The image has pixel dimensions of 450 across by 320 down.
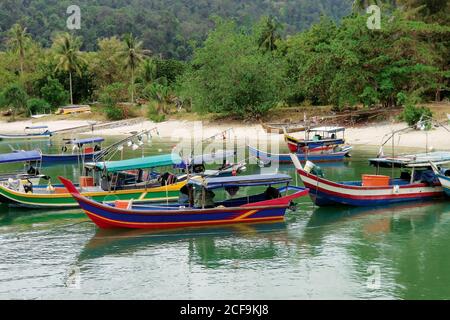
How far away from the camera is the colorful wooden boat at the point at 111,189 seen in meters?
23.8

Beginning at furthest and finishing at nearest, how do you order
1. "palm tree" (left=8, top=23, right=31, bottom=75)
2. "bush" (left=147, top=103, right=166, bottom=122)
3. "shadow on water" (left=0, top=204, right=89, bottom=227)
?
"palm tree" (left=8, top=23, right=31, bottom=75)
"bush" (left=147, top=103, right=166, bottom=122)
"shadow on water" (left=0, top=204, right=89, bottom=227)

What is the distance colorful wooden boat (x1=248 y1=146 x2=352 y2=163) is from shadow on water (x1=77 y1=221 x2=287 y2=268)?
48.6ft

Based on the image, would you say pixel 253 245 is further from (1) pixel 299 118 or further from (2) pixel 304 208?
(1) pixel 299 118

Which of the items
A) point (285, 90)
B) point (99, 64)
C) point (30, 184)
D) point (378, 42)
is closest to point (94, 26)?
point (99, 64)

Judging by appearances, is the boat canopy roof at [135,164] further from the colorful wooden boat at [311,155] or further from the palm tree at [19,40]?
the palm tree at [19,40]

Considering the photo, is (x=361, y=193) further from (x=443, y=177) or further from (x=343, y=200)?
(x=443, y=177)

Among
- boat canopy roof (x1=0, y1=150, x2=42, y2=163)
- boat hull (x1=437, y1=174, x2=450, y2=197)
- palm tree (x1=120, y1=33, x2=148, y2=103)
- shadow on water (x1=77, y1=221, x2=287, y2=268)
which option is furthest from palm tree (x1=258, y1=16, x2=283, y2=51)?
shadow on water (x1=77, y1=221, x2=287, y2=268)

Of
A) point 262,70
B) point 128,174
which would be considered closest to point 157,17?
point 262,70

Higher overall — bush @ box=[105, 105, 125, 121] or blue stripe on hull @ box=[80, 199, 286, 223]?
bush @ box=[105, 105, 125, 121]

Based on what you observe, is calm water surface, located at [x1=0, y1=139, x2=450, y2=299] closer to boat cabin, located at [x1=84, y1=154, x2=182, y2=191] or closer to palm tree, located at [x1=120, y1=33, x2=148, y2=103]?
boat cabin, located at [x1=84, y1=154, x2=182, y2=191]

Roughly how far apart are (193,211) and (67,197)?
641 cm

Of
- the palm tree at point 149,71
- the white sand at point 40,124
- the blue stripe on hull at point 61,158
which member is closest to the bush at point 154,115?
the white sand at point 40,124

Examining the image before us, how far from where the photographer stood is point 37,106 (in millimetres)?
71375

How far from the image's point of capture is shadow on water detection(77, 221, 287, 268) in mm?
18312
